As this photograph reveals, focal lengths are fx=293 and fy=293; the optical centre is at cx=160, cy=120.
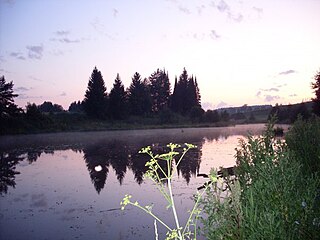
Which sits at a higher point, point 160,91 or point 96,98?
point 160,91

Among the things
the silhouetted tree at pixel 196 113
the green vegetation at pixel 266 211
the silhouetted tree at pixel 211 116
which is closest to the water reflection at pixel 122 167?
the green vegetation at pixel 266 211

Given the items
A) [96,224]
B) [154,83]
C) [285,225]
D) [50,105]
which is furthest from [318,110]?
[50,105]

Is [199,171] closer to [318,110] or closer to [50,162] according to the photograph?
[50,162]

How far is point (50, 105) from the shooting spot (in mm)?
124625

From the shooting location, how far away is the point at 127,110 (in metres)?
69.9

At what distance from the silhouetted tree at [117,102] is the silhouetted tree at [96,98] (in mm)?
2086

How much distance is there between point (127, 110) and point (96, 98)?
27.9ft

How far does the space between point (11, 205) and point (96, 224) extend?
4.06 m

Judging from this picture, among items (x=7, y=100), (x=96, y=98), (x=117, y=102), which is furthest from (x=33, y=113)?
(x=117, y=102)

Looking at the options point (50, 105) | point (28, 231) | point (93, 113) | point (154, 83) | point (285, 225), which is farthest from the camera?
point (50, 105)

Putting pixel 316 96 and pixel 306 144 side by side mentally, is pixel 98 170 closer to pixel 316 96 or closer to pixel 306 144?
pixel 306 144

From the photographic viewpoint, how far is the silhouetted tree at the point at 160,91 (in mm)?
87062

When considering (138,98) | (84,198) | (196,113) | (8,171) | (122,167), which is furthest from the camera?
(196,113)

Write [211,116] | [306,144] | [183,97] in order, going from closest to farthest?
[306,144] < [211,116] < [183,97]
